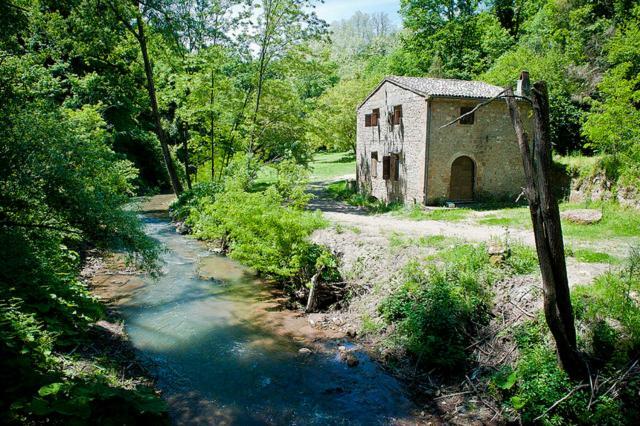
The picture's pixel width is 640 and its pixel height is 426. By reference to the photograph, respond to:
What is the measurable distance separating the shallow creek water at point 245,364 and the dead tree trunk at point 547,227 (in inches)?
106

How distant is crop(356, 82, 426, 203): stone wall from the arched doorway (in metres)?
1.64

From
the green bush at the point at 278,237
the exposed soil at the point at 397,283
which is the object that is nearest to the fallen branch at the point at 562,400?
the exposed soil at the point at 397,283

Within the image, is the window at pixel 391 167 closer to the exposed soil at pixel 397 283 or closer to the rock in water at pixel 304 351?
the exposed soil at pixel 397 283

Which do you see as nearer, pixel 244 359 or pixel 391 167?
→ pixel 244 359

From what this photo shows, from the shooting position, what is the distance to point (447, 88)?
1880 centimetres

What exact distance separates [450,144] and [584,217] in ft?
22.0

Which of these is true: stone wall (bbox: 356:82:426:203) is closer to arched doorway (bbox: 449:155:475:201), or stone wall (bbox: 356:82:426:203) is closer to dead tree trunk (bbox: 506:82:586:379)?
arched doorway (bbox: 449:155:475:201)

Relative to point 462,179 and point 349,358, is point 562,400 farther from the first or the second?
point 462,179

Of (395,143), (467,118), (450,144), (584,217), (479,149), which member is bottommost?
(584,217)

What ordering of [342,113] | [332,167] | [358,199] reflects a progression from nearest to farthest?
[358,199] → [342,113] → [332,167]

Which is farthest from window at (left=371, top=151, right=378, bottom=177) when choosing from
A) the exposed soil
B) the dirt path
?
the exposed soil

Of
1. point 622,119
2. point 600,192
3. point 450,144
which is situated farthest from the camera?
point 450,144

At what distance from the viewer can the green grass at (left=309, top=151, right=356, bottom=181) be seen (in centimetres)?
3667

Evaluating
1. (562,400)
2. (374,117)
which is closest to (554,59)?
(374,117)
